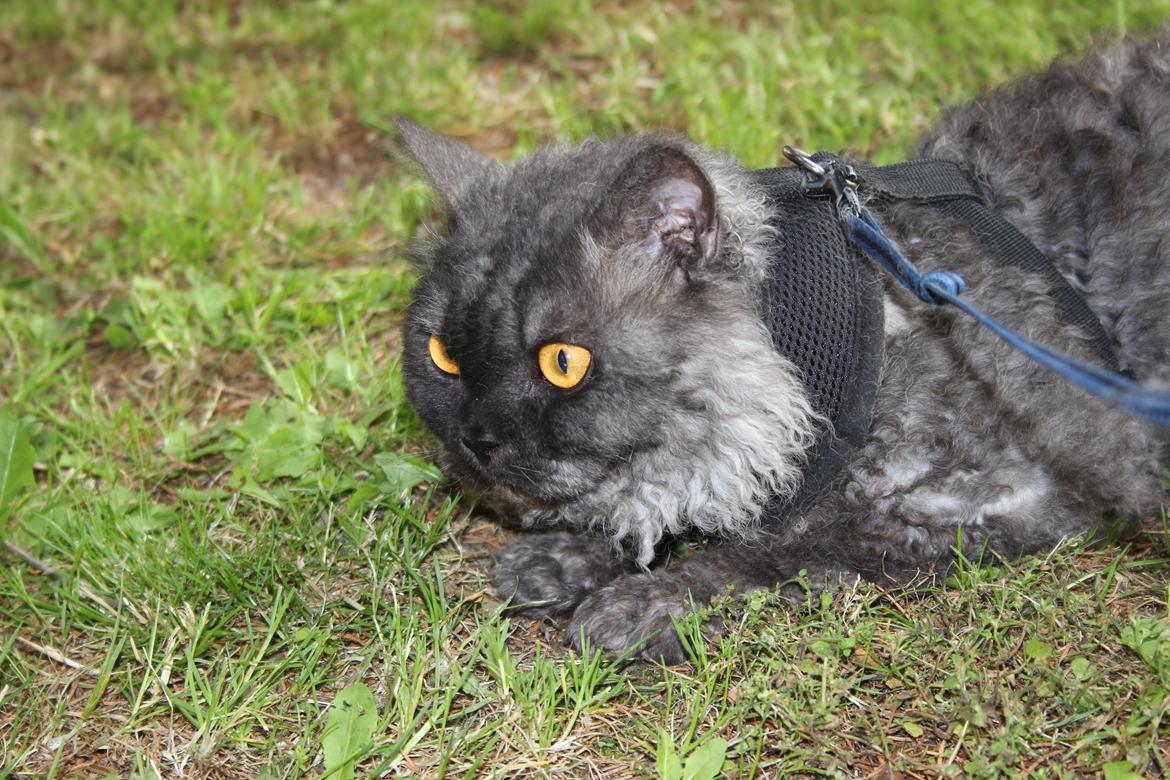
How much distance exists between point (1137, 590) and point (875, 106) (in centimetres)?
269

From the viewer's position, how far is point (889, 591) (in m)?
2.92

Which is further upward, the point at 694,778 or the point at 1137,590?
the point at 1137,590

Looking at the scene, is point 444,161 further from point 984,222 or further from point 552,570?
point 984,222

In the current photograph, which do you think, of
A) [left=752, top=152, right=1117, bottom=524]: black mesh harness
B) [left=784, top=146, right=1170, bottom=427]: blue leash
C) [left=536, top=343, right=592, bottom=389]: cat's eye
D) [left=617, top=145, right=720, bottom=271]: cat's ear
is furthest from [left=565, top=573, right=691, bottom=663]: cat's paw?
[left=784, top=146, right=1170, bottom=427]: blue leash

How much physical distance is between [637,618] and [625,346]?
831mm

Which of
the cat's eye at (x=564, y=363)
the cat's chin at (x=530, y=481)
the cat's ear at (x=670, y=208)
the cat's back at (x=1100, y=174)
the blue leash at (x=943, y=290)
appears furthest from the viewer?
the cat's back at (x=1100, y=174)

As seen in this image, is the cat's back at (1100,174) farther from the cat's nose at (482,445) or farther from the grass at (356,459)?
the cat's nose at (482,445)

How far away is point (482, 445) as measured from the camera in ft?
9.28

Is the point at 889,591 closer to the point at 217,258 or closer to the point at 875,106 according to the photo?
the point at 875,106

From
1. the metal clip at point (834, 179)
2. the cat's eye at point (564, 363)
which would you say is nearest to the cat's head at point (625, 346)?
the cat's eye at point (564, 363)

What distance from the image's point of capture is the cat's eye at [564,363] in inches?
106

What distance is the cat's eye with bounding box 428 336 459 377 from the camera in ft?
9.63

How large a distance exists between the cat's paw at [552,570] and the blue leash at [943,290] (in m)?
1.28

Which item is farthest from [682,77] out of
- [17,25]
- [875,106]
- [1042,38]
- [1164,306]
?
[17,25]
